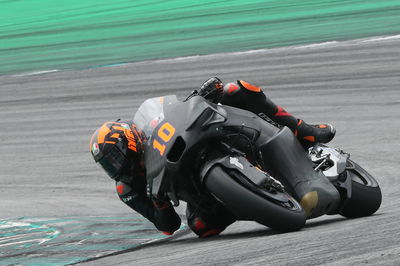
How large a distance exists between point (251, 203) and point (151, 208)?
1135mm

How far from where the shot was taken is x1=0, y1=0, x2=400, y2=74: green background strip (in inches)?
768

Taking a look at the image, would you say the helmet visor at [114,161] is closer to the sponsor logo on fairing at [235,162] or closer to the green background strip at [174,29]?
the sponsor logo on fairing at [235,162]

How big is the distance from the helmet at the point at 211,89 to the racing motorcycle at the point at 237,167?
2.9 inches

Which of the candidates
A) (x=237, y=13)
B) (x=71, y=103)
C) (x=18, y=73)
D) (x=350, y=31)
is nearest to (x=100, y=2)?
(x=237, y=13)

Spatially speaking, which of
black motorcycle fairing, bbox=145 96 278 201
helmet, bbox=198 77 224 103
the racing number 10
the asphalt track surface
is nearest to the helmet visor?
black motorcycle fairing, bbox=145 96 278 201

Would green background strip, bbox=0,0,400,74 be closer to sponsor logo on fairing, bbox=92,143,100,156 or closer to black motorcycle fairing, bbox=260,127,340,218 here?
black motorcycle fairing, bbox=260,127,340,218

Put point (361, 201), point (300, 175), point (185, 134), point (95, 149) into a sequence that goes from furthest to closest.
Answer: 1. point (361, 201)
2. point (95, 149)
3. point (300, 175)
4. point (185, 134)

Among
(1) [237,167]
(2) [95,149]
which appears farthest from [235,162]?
(2) [95,149]

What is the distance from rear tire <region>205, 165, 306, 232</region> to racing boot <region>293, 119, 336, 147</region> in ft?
4.28

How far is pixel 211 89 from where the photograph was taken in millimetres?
5594

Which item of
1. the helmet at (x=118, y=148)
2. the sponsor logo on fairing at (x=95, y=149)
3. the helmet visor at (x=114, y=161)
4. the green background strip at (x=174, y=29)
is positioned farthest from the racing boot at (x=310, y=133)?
the green background strip at (x=174, y=29)

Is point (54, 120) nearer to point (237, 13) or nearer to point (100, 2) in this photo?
point (237, 13)

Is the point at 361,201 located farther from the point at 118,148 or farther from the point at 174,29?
the point at 174,29

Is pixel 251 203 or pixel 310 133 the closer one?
pixel 251 203
